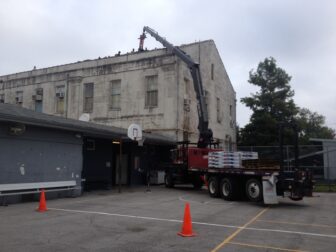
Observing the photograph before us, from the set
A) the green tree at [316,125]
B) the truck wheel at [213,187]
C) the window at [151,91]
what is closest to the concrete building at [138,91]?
the window at [151,91]

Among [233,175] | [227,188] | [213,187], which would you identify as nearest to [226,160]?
[233,175]

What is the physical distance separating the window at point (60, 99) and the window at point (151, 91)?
31.9ft

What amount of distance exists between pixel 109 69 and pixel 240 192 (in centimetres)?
2021

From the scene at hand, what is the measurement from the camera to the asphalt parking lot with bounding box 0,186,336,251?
25.9ft

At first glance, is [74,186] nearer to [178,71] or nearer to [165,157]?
[165,157]

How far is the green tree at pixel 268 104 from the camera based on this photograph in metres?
40.1

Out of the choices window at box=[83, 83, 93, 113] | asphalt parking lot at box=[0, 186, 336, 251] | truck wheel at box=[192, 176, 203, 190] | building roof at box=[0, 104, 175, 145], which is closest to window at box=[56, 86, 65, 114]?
window at box=[83, 83, 93, 113]

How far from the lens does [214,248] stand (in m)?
7.72

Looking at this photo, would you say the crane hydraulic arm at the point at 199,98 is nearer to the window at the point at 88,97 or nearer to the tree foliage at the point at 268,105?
the window at the point at 88,97

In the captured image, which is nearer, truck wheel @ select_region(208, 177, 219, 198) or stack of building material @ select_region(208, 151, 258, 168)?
stack of building material @ select_region(208, 151, 258, 168)

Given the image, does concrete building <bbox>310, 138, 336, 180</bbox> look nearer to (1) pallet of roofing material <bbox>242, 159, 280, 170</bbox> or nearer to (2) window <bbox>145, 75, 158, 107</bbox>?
(1) pallet of roofing material <bbox>242, 159, 280, 170</bbox>

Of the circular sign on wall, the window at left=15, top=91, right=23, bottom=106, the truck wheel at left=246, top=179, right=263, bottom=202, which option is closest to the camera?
the truck wheel at left=246, top=179, right=263, bottom=202

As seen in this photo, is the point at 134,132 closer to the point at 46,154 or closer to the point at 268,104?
the point at 46,154

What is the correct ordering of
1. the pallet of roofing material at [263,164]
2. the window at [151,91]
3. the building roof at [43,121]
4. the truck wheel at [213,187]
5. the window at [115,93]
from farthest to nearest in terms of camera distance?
the window at [115,93] < the window at [151,91] < the truck wheel at [213,187] < the pallet of roofing material at [263,164] < the building roof at [43,121]
